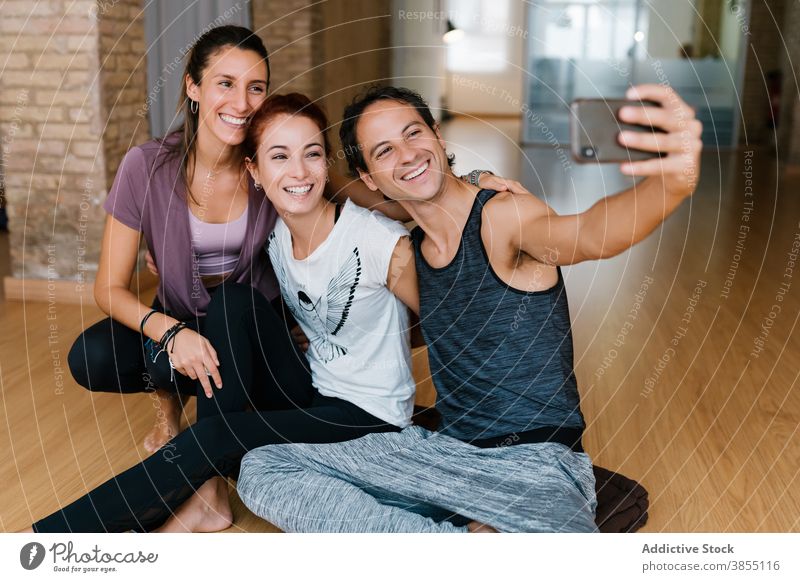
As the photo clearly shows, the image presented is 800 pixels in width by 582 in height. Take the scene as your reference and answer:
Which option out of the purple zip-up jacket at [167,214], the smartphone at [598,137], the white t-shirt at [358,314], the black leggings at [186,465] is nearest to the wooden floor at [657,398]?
the black leggings at [186,465]

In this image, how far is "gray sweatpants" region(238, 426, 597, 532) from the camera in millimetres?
1490

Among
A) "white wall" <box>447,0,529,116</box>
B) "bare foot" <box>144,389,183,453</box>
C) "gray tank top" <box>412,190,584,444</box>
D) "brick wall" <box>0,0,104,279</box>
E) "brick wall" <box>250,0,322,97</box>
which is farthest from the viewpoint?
"white wall" <box>447,0,529,116</box>

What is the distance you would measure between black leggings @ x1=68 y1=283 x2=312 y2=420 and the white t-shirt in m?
0.06

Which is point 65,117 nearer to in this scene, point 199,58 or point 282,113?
point 199,58

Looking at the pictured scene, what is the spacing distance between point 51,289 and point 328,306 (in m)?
2.04

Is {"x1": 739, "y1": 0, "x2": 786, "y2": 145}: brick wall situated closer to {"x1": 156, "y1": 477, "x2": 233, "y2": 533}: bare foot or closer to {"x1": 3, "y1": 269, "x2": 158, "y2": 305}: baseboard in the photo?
{"x1": 3, "y1": 269, "x2": 158, "y2": 305}: baseboard

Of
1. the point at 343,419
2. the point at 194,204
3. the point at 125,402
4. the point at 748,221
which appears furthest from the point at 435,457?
the point at 748,221

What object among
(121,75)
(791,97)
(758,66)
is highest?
(758,66)

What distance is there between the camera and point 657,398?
2402 mm

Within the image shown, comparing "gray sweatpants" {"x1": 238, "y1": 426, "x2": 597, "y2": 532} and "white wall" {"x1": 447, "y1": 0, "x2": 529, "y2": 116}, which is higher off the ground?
"white wall" {"x1": 447, "y1": 0, "x2": 529, "y2": 116}

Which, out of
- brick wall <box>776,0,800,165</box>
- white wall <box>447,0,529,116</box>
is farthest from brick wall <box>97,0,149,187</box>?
white wall <box>447,0,529,116</box>

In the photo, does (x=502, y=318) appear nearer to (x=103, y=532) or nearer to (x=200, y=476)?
(x=200, y=476)

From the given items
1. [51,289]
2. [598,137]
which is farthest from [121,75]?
[598,137]
